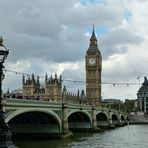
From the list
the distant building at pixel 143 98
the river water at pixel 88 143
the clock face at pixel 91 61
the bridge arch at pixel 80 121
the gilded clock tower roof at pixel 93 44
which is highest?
the gilded clock tower roof at pixel 93 44

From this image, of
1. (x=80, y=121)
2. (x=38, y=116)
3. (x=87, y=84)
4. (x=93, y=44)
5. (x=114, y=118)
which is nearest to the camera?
(x=38, y=116)

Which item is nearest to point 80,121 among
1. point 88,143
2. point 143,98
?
point 88,143

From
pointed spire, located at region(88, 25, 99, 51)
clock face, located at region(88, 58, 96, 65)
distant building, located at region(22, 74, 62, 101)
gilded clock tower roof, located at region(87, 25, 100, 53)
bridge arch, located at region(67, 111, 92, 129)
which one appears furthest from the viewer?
pointed spire, located at region(88, 25, 99, 51)

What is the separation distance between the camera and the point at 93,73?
15762 cm

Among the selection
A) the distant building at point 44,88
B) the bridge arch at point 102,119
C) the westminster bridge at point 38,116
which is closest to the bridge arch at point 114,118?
the bridge arch at point 102,119

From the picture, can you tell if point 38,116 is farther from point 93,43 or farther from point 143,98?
point 143,98

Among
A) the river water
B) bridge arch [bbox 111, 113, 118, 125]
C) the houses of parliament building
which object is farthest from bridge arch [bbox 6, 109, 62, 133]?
the houses of parliament building

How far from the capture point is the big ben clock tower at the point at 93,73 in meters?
152

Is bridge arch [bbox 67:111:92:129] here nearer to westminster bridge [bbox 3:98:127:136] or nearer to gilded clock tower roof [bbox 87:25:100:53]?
westminster bridge [bbox 3:98:127:136]

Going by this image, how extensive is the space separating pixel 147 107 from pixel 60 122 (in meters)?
139

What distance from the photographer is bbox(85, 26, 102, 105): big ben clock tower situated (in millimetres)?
152400

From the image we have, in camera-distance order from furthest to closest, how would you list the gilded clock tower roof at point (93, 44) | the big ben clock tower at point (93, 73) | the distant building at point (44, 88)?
the gilded clock tower roof at point (93, 44) < the big ben clock tower at point (93, 73) < the distant building at point (44, 88)

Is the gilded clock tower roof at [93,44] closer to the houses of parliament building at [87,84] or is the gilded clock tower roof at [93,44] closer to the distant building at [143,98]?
the houses of parliament building at [87,84]

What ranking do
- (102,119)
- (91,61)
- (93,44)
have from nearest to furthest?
(102,119)
(91,61)
(93,44)
